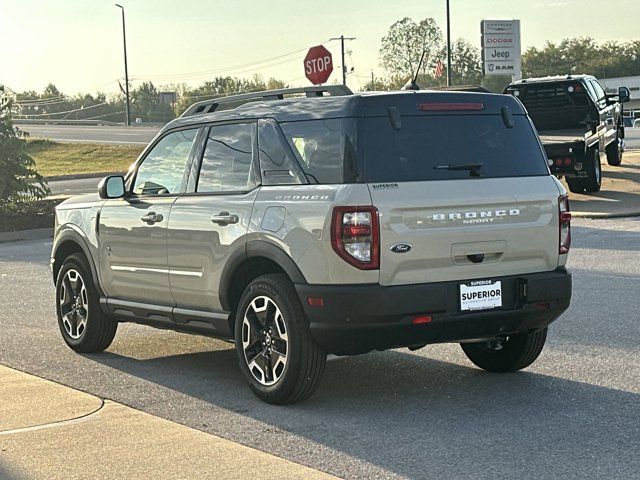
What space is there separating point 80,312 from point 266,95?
255 cm

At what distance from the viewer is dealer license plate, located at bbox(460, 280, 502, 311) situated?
6.92 metres

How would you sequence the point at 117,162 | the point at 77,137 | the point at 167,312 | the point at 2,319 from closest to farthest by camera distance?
the point at 167,312, the point at 2,319, the point at 117,162, the point at 77,137

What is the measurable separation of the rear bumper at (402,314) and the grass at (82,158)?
33387 millimetres

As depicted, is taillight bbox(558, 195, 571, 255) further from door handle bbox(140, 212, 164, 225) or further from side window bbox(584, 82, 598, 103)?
side window bbox(584, 82, 598, 103)

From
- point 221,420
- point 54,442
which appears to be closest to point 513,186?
point 221,420

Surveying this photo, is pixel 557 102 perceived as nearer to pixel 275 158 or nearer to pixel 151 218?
pixel 151 218

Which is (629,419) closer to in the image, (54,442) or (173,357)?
(54,442)

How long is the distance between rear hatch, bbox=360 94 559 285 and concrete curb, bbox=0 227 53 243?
1507 cm

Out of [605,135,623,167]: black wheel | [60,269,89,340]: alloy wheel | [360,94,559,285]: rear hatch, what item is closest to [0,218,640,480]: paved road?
[60,269,89,340]: alloy wheel

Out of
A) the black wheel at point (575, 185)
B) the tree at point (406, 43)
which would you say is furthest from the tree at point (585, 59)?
the black wheel at point (575, 185)

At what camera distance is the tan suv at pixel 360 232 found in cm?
676

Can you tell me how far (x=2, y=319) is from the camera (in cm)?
1108

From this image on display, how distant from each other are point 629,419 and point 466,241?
4.57ft

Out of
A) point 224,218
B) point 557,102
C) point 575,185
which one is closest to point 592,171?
point 575,185
